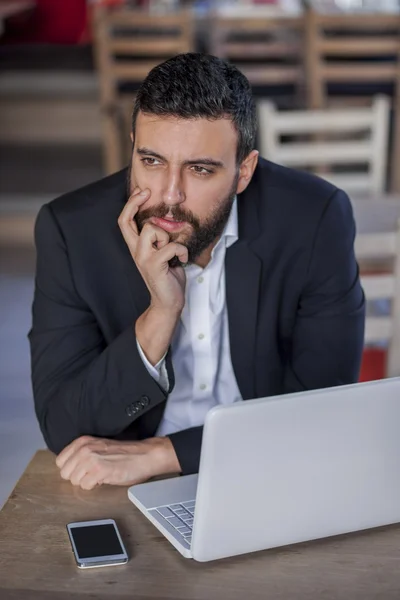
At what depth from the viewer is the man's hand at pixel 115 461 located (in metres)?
1.40

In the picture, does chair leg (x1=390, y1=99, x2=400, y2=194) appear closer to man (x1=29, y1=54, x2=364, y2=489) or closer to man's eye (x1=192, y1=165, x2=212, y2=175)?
man (x1=29, y1=54, x2=364, y2=489)

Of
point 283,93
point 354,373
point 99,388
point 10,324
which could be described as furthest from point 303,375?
point 283,93

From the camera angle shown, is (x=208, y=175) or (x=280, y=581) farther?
(x=208, y=175)

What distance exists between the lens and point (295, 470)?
1.12 metres

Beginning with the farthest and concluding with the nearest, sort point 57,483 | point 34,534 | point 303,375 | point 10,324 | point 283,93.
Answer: point 283,93
point 10,324
point 303,375
point 57,483
point 34,534

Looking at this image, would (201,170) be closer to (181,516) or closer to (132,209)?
(132,209)

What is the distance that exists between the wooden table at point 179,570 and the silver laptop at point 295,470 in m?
0.02

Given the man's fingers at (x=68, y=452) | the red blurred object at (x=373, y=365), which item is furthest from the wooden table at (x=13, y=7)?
the man's fingers at (x=68, y=452)

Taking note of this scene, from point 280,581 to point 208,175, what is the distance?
2.32ft

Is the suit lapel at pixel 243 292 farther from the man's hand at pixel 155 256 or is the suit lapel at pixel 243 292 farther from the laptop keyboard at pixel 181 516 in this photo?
the laptop keyboard at pixel 181 516

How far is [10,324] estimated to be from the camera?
399 cm

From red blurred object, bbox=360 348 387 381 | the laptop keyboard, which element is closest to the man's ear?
the laptop keyboard

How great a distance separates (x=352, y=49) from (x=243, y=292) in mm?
3647

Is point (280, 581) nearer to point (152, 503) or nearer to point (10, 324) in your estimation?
point (152, 503)
